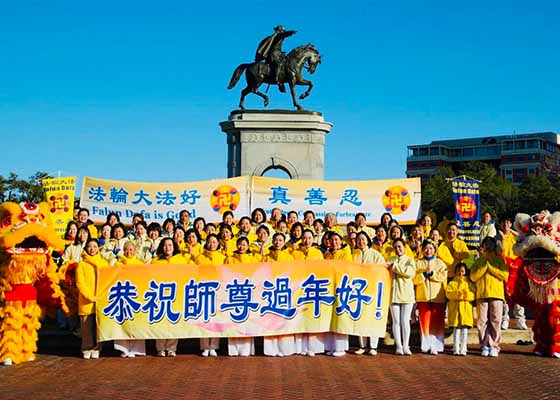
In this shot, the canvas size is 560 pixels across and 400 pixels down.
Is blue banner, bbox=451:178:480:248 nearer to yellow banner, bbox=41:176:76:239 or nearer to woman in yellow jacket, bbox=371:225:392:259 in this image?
woman in yellow jacket, bbox=371:225:392:259

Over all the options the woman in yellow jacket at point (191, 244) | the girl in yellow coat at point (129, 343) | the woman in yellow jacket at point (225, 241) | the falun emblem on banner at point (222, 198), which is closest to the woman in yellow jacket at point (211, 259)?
the woman in yellow jacket at point (225, 241)

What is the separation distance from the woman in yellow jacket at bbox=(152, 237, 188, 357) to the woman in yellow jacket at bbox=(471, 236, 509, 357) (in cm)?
421

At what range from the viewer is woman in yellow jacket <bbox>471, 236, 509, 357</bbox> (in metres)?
9.16

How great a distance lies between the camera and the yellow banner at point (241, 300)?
29.5 ft

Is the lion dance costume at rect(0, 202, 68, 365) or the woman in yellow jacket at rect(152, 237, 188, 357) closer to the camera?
the lion dance costume at rect(0, 202, 68, 365)

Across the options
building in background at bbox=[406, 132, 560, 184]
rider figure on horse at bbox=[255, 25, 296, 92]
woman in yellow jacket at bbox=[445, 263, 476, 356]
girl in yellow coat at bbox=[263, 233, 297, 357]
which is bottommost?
girl in yellow coat at bbox=[263, 233, 297, 357]

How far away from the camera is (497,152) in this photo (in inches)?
3398

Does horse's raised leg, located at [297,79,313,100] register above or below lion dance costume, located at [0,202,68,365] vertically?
above

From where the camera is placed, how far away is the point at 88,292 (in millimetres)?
8875

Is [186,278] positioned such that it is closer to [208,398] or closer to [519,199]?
[208,398]

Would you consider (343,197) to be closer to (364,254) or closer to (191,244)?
(364,254)

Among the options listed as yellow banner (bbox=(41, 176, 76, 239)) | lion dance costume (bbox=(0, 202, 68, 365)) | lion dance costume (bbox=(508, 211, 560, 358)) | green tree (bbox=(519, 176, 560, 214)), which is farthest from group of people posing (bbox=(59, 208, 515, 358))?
green tree (bbox=(519, 176, 560, 214))

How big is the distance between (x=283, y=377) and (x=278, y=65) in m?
12.6

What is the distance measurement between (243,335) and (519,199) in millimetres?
41328
